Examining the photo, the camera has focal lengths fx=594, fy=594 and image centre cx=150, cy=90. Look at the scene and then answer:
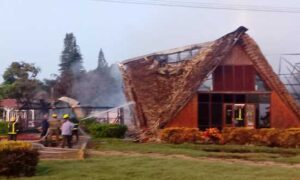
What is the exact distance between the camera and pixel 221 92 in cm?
3306

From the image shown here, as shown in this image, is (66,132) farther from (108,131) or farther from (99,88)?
(99,88)

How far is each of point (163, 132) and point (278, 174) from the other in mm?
15492

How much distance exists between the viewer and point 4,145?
1484 centimetres

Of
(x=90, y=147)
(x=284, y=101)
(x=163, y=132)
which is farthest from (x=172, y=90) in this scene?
(x=90, y=147)

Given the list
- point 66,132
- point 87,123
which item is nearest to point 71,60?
point 87,123

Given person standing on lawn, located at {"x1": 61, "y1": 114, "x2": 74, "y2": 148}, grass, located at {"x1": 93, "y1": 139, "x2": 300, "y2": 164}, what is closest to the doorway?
grass, located at {"x1": 93, "y1": 139, "x2": 300, "y2": 164}

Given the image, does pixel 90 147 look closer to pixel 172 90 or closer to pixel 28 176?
pixel 172 90

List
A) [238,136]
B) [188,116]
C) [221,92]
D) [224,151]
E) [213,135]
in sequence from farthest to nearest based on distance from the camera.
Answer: [221,92] < [188,116] < [213,135] < [238,136] < [224,151]

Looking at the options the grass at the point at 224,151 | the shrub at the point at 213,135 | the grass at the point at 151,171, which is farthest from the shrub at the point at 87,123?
the grass at the point at 151,171

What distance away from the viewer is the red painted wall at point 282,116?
106 feet

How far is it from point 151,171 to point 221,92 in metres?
19.0

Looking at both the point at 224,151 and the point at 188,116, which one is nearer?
the point at 224,151

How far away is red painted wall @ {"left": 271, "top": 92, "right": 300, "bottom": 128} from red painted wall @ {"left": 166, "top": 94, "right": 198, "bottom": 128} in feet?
14.0

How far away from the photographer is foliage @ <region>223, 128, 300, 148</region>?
88.6ft
